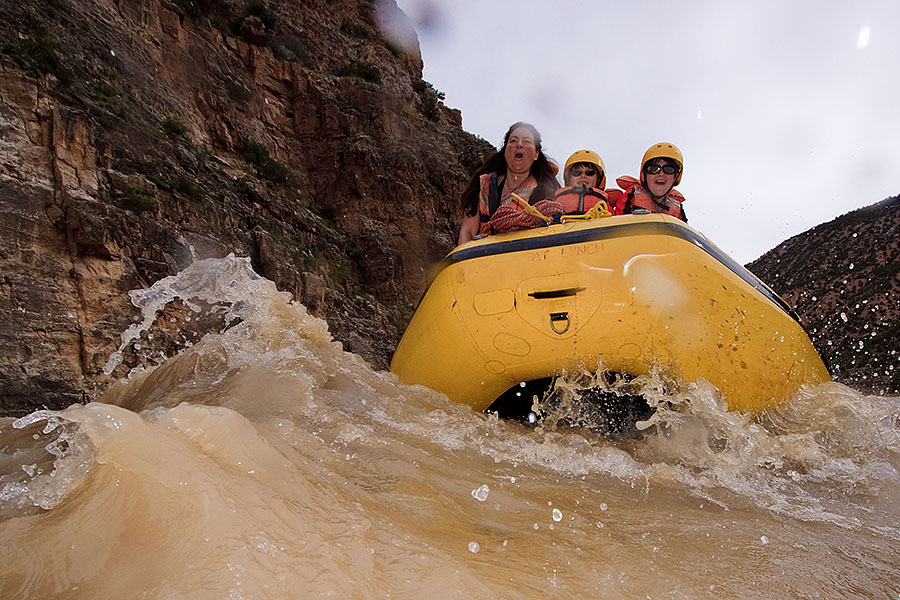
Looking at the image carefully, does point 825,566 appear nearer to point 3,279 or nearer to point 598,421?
point 598,421

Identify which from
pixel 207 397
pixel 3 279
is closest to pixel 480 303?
pixel 207 397

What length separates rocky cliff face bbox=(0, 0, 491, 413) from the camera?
705 cm

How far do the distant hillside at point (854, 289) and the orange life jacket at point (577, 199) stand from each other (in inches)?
708

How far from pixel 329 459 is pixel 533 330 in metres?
1.29

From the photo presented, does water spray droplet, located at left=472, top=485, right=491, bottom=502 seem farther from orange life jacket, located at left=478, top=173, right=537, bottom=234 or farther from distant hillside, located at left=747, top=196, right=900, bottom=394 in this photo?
distant hillside, located at left=747, top=196, right=900, bottom=394

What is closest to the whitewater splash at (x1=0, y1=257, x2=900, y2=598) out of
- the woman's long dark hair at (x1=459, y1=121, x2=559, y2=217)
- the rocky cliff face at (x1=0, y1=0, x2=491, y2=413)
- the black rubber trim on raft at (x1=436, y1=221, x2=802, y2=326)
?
the black rubber trim on raft at (x1=436, y1=221, x2=802, y2=326)

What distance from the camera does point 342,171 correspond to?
15.5 metres

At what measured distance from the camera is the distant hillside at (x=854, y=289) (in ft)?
63.5

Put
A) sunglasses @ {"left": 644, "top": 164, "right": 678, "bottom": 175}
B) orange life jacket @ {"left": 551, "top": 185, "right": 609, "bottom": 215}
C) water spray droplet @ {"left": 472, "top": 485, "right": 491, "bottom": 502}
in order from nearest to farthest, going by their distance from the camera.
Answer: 1. water spray droplet @ {"left": 472, "top": 485, "right": 491, "bottom": 502}
2. orange life jacket @ {"left": 551, "top": 185, "right": 609, "bottom": 215}
3. sunglasses @ {"left": 644, "top": 164, "right": 678, "bottom": 175}

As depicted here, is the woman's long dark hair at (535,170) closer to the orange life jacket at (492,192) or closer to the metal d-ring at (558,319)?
the orange life jacket at (492,192)

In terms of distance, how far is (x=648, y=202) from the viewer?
3748mm

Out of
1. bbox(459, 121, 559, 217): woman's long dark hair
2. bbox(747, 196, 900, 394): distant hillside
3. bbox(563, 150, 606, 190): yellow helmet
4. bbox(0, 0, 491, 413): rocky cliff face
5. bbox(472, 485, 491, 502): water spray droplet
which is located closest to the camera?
bbox(472, 485, 491, 502): water spray droplet

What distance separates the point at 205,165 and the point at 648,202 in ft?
32.2

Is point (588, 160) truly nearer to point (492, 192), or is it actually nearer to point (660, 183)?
point (660, 183)
